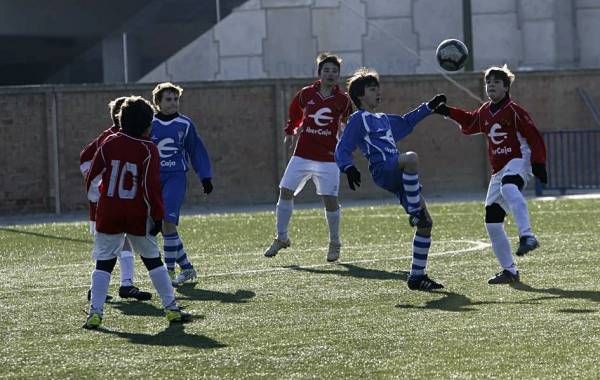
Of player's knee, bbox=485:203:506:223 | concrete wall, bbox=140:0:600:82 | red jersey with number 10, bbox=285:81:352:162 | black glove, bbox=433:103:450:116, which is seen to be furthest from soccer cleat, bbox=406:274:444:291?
concrete wall, bbox=140:0:600:82

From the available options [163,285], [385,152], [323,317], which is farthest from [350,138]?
[163,285]

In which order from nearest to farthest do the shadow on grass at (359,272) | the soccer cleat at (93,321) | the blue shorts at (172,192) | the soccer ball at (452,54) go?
the soccer cleat at (93,321)
the shadow on grass at (359,272)
the blue shorts at (172,192)
the soccer ball at (452,54)

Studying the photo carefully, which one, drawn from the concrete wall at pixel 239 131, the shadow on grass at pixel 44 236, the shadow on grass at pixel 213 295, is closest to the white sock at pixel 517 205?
Result: the shadow on grass at pixel 213 295

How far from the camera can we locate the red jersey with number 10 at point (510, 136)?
12.3 meters

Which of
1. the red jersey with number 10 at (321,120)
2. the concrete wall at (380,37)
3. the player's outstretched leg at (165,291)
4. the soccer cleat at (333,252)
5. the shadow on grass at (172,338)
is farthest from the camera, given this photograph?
the concrete wall at (380,37)

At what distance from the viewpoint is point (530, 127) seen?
40.3 feet

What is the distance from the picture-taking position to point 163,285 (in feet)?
33.6

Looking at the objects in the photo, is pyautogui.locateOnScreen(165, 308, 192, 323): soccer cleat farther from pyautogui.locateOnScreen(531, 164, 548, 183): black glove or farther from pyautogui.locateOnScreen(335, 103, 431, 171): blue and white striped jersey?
pyautogui.locateOnScreen(531, 164, 548, 183): black glove

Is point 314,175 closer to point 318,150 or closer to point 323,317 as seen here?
point 318,150

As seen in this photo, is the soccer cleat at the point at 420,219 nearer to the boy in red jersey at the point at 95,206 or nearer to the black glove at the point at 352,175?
the black glove at the point at 352,175

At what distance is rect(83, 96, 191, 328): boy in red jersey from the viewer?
10.3 meters

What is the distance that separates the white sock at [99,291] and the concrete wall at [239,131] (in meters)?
15.8

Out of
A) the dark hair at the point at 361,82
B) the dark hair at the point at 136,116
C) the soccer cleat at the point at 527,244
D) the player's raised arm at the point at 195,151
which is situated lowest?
the soccer cleat at the point at 527,244

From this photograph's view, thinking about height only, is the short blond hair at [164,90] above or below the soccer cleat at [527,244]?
above
